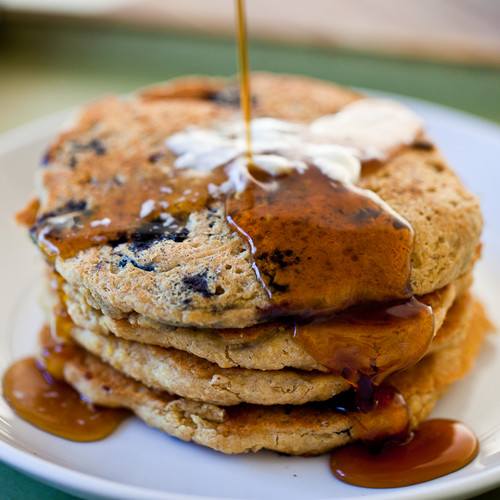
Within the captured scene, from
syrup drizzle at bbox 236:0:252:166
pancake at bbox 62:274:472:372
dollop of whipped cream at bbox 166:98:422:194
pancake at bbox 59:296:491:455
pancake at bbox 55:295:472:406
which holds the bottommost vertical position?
pancake at bbox 59:296:491:455

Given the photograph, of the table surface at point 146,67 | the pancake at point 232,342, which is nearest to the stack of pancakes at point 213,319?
the pancake at point 232,342

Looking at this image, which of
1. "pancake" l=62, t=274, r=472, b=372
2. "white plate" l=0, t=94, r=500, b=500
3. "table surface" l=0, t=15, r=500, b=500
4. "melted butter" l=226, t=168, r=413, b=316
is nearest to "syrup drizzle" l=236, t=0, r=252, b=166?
"melted butter" l=226, t=168, r=413, b=316

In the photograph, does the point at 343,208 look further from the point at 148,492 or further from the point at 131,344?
the point at 148,492

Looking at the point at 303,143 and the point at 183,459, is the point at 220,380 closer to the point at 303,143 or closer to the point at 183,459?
the point at 183,459

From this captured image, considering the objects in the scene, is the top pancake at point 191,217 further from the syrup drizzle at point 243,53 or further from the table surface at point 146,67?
the table surface at point 146,67

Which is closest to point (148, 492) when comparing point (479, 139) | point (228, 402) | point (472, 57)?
point (228, 402)

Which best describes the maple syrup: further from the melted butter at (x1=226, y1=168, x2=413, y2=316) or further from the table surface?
the table surface

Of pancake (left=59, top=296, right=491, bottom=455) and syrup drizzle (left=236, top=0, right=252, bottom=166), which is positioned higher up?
syrup drizzle (left=236, top=0, right=252, bottom=166)
